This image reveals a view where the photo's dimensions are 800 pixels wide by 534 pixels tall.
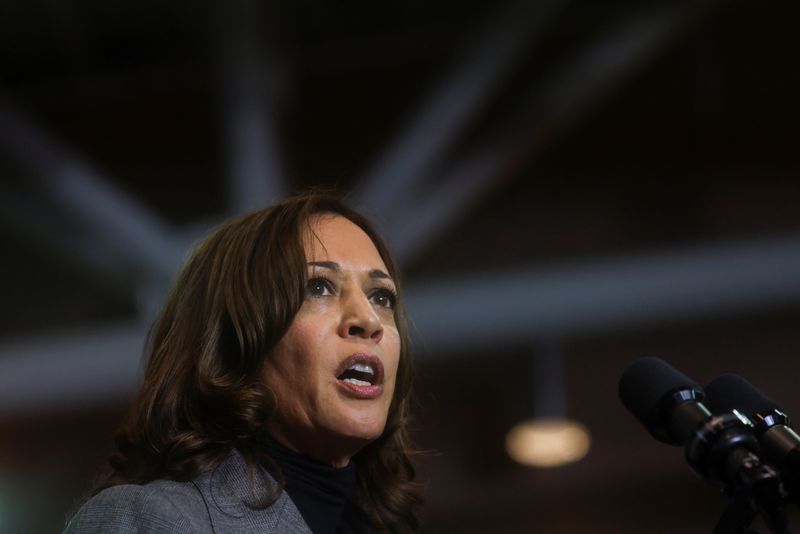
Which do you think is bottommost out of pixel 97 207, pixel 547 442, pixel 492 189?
pixel 547 442

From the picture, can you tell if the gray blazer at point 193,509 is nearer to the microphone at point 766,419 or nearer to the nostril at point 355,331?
the nostril at point 355,331

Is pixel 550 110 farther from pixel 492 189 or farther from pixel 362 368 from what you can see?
pixel 362 368

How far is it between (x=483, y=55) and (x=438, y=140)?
41 cm

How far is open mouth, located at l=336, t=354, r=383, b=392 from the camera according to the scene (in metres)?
2.02

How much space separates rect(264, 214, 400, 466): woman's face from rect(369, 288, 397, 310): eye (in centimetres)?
6

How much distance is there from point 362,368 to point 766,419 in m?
0.71

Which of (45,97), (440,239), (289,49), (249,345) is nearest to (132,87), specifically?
(45,97)

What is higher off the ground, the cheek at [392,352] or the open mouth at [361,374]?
the cheek at [392,352]

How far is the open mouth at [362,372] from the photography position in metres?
2.02

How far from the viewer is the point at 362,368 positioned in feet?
6.70

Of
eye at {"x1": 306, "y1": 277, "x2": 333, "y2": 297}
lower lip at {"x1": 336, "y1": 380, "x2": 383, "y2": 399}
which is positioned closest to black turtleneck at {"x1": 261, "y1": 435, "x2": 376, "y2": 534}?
lower lip at {"x1": 336, "y1": 380, "x2": 383, "y2": 399}

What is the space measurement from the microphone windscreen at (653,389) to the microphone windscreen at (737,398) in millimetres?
47

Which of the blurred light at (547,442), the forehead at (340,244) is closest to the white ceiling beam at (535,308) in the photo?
the blurred light at (547,442)

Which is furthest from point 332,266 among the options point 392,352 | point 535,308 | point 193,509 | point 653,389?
point 535,308
